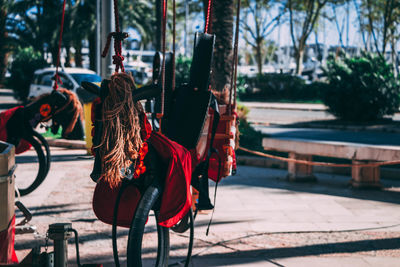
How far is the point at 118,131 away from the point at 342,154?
5803 millimetres

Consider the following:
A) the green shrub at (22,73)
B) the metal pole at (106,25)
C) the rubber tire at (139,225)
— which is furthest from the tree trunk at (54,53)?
the rubber tire at (139,225)

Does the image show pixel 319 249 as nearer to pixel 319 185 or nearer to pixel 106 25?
pixel 319 185

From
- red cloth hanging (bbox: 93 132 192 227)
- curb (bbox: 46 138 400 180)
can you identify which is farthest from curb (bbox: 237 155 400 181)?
red cloth hanging (bbox: 93 132 192 227)

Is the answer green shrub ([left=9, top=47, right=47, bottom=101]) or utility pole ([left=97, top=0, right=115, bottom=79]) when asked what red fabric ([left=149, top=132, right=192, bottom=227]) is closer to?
utility pole ([left=97, top=0, right=115, bottom=79])

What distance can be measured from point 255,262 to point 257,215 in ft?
5.90

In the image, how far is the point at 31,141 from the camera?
695 centimetres

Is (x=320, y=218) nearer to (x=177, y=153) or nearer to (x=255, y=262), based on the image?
(x=255, y=262)

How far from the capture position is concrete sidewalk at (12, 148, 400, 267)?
16.8ft

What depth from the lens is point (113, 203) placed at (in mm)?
3512

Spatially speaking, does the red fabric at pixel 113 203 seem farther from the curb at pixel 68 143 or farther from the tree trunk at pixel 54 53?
the tree trunk at pixel 54 53

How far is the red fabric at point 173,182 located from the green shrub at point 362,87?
15806mm

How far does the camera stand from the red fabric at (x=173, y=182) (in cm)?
335

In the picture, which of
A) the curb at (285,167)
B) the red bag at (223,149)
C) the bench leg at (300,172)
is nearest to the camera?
the red bag at (223,149)

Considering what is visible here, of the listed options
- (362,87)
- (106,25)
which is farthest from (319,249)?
(362,87)
